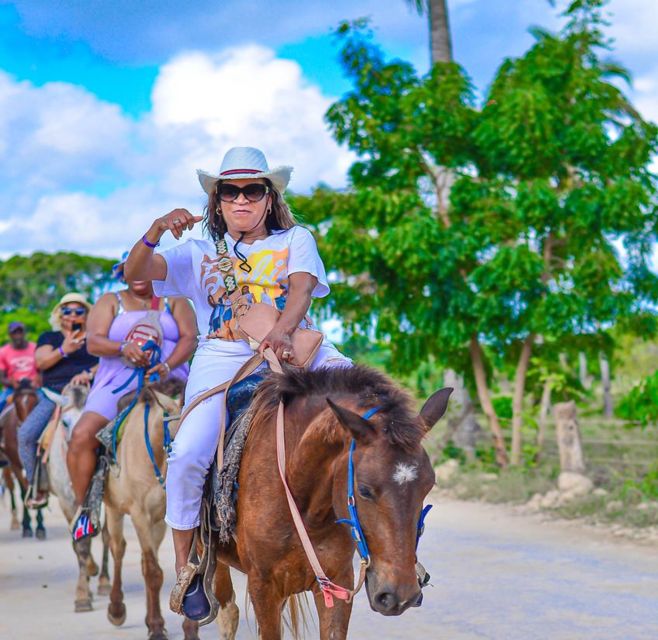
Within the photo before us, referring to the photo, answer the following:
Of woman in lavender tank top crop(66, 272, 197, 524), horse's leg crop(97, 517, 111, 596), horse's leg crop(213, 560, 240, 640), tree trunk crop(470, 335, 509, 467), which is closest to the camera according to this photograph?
horse's leg crop(213, 560, 240, 640)

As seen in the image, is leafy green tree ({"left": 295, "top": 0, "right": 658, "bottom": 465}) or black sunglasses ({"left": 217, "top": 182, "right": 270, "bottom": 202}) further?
leafy green tree ({"left": 295, "top": 0, "right": 658, "bottom": 465})

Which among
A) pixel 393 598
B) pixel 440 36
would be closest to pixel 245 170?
pixel 393 598

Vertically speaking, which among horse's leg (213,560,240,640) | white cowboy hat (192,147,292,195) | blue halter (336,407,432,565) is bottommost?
horse's leg (213,560,240,640)

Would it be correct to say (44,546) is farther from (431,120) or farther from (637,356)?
(637,356)

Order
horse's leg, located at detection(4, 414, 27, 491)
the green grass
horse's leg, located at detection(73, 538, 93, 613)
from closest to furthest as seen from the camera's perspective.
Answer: horse's leg, located at detection(73, 538, 93, 613)
the green grass
horse's leg, located at detection(4, 414, 27, 491)

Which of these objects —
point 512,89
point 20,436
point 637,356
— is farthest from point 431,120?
point 637,356

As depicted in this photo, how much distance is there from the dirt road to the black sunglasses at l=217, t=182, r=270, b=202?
207 cm

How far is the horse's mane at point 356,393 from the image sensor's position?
371 cm

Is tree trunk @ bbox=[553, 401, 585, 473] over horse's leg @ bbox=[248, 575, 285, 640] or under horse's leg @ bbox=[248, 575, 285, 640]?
under

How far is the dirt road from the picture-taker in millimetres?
6836

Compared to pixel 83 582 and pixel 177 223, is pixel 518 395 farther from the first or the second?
pixel 177 223

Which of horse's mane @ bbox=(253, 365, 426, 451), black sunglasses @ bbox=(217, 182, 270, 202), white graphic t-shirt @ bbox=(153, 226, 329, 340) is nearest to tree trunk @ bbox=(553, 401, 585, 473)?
white graphic t-shirt @ bbox=(153, 226, 329, 340)

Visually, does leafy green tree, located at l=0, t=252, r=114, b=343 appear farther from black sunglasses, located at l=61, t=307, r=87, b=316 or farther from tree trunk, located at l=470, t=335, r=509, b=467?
black sunglasses, located at l=61, t=307, r=87, b=316

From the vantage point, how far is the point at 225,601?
222 inches
